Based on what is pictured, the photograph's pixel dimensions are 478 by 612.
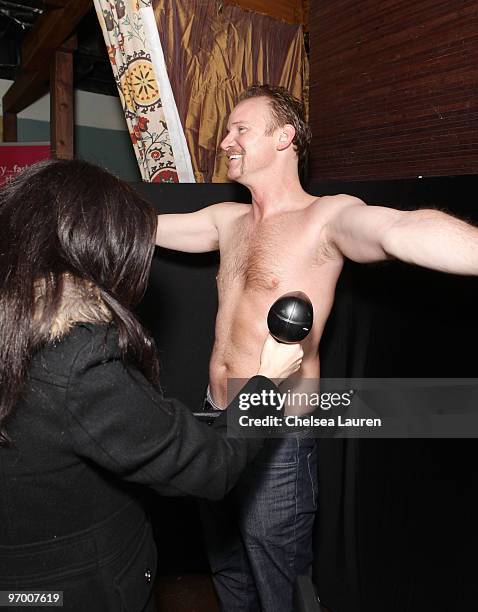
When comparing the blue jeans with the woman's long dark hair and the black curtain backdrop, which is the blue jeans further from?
the woman's long dark hair

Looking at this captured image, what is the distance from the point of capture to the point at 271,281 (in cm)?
139

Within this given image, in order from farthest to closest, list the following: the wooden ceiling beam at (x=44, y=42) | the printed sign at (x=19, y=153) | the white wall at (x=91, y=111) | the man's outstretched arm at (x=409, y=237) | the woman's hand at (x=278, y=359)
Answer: the white wall at (x=91, y=111) → the printed sign at (x=19, y=153) → the wooden ceiling beam at (x=44, y=42) → the woman's hand at (x=278, y=359) → the man's outstretched arm at (x=409, y=237)

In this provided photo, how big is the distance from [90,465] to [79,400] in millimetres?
174

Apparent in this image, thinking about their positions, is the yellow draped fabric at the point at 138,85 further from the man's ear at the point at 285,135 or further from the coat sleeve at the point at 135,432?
the coat sleeve at the point at 135,432

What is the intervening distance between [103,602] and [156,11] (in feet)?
5.63

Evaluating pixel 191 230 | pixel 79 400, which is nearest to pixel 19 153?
pixel 191 230

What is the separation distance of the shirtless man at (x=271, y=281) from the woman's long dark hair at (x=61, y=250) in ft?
1.90

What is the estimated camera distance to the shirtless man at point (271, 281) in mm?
1357

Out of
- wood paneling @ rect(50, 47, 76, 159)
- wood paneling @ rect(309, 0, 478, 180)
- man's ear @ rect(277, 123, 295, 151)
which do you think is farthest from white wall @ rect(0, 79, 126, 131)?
man's ear @ rect(277, 123, 295, 151)

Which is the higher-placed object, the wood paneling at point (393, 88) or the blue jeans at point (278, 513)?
the wood paneling at point (393, 88)

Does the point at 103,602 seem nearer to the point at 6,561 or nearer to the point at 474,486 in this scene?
the point at 6,561

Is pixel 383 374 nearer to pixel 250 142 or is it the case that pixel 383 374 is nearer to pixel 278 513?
pixel 278 513

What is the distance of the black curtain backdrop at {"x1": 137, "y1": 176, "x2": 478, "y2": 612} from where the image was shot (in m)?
1.21

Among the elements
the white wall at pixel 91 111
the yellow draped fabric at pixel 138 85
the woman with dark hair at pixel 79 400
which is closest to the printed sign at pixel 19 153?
the white wall at pixel 91 111
